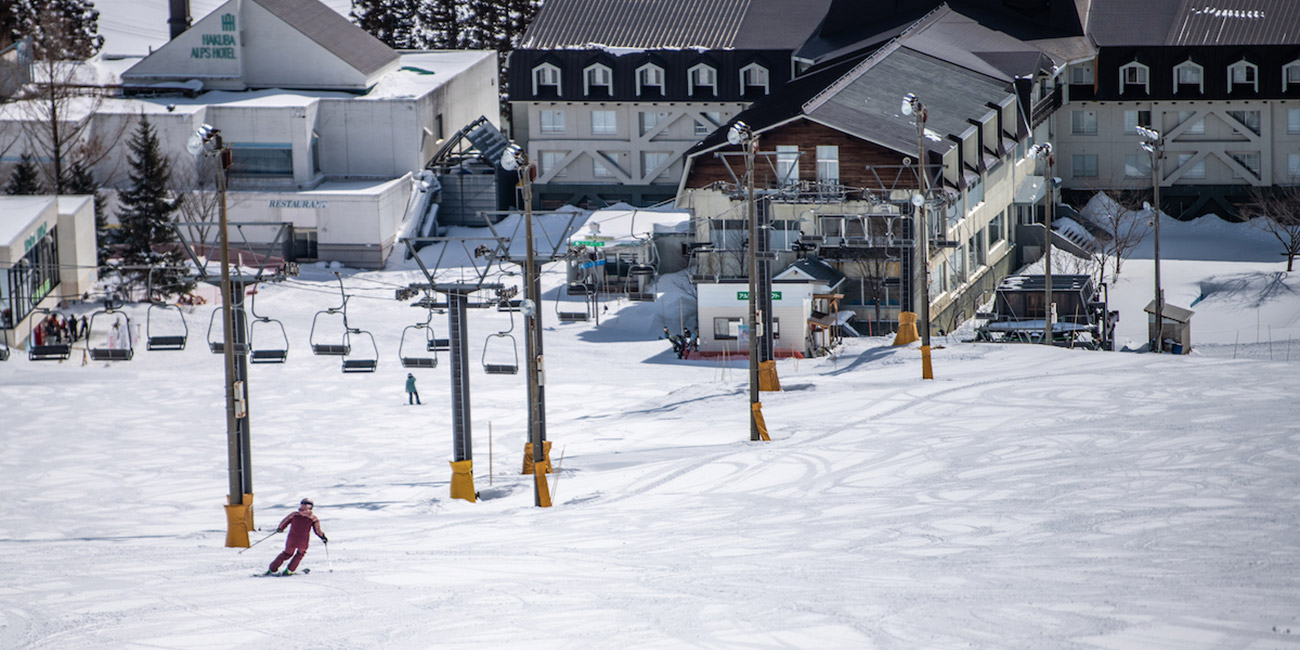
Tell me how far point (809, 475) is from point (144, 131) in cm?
3961

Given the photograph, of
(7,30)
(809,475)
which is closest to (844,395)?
(809,475)

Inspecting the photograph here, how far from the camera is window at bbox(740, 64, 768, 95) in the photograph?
68188 millimetres

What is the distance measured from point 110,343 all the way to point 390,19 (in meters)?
51.9

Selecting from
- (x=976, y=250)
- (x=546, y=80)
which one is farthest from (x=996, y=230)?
(x=546, y=80)

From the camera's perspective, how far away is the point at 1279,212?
60344 millimetres

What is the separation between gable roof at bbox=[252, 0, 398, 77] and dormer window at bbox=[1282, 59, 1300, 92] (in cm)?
3825

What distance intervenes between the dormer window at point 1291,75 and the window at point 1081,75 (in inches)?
295

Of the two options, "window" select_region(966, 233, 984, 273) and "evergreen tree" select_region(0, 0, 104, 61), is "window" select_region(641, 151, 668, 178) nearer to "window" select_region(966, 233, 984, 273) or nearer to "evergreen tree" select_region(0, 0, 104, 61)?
"window" select_region(966, 233, 984, 273)

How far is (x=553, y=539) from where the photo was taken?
23.5 m

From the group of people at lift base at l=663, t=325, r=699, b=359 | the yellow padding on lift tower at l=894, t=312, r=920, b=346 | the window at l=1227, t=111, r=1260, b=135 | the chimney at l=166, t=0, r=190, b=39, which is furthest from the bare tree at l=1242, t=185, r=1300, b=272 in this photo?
the chimney at l=166, t=0, r=190, b=39

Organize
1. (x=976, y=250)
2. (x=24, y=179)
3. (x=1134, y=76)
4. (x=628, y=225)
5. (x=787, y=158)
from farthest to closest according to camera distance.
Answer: (x=1134, y=76), (x=628, y=225), (x=24, y=179), (x=976, y=250), (x=787, y=158)

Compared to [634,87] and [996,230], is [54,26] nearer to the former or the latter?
[634,87]

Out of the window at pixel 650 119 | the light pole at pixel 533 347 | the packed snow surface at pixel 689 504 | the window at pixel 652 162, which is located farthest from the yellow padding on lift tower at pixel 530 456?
the window at pixel 650 119

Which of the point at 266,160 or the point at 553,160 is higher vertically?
the point at 553,160
